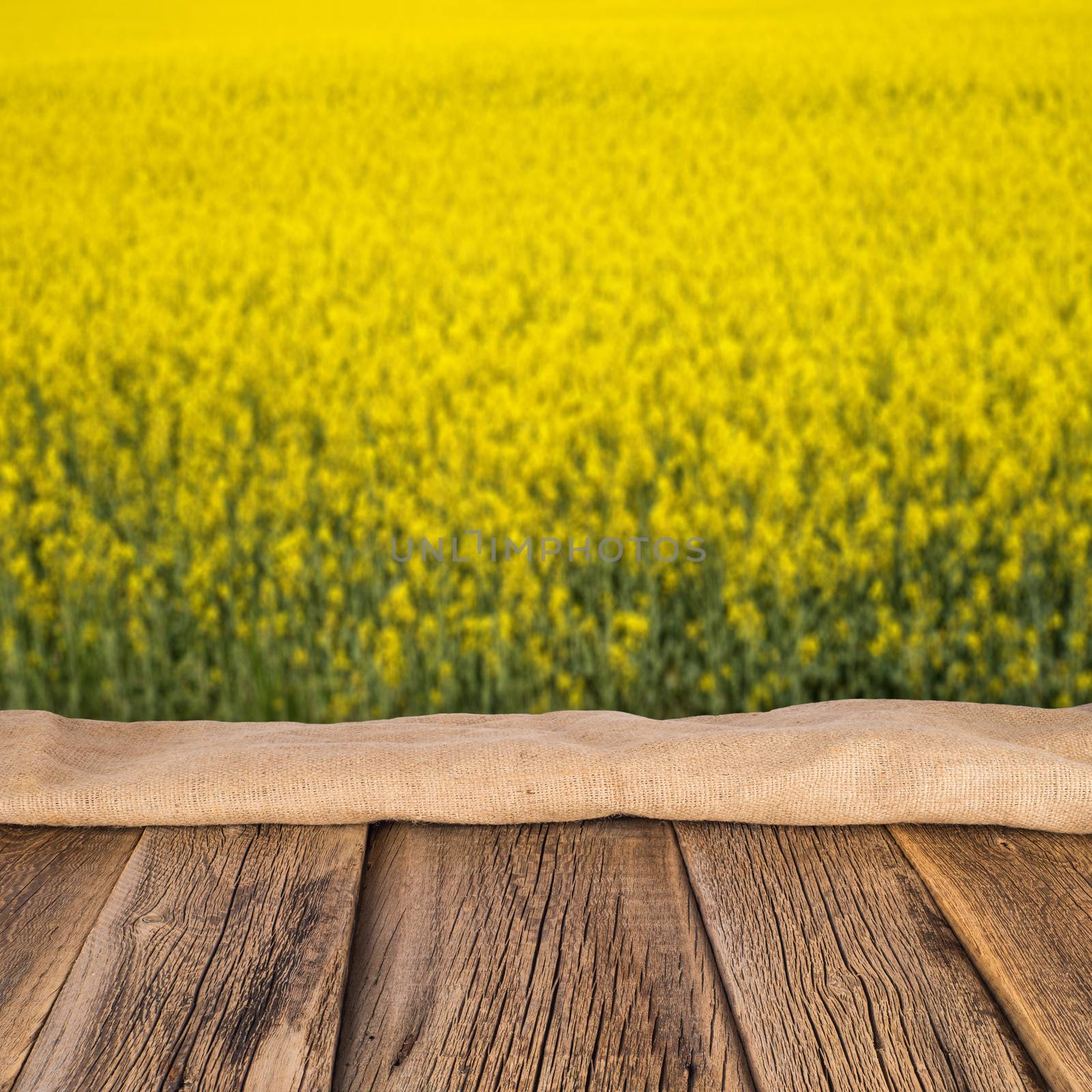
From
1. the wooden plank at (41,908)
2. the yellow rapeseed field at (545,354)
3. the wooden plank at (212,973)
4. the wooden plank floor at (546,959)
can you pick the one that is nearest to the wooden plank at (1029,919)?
the wooden plank floor at (546,959)

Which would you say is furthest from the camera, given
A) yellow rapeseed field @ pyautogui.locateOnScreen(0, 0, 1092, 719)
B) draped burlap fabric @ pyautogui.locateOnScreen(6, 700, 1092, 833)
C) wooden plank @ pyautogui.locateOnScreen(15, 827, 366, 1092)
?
yellow rapeseed field @ pyautogui.locateOnScreen(0, 0, 1092, 719)

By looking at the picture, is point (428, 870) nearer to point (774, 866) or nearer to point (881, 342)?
point (774, 866)

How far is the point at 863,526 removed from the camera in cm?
211

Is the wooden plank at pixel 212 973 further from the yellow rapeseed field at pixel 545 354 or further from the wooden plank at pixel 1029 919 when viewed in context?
the yellow rapeseed field at pixel 545 354

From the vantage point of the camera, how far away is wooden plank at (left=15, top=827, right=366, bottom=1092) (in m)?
0.65

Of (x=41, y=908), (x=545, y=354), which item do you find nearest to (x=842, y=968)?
(x=41, y=908)

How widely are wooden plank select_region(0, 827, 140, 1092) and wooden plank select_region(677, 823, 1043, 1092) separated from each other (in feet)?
1.44

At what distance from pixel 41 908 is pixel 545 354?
1752 millimetres

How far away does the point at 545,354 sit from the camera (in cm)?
241

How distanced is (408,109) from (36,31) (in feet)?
3.01

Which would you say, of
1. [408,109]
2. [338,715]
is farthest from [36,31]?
[338,715]

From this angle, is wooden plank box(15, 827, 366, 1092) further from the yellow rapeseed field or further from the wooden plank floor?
the yellow rapeseed field

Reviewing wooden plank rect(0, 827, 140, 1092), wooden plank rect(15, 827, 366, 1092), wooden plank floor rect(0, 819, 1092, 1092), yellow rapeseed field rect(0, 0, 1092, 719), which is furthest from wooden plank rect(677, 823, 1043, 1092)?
yellow rapeseed field rect(0, 0, 1092, 719)

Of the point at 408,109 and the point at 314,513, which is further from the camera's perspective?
the point at 408,109
